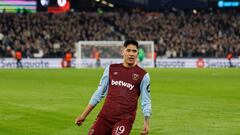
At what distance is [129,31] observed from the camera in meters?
71.4

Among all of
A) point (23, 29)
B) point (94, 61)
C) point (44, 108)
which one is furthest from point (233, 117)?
point (23, 29)

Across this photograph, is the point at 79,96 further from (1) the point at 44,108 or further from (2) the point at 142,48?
(2) the point at 142,48

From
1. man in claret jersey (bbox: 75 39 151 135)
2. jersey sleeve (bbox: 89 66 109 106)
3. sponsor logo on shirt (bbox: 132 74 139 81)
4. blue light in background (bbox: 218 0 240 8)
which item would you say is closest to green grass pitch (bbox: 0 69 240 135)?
jersey sleeve (bbox: 89 66 109 106)

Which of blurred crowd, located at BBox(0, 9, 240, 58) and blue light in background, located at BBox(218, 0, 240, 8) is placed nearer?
blue light in background, located at BBox(218, 0, 240, 8)

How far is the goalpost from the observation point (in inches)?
2522

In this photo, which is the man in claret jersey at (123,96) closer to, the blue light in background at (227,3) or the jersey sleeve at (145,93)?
the jersey sleeve at (145,93)

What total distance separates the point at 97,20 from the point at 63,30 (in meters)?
5.05

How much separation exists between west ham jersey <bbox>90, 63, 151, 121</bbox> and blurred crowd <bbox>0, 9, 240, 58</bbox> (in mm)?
55009

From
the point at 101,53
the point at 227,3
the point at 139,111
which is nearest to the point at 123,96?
the point at 139,111

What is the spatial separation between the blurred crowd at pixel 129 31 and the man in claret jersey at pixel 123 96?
5500cm

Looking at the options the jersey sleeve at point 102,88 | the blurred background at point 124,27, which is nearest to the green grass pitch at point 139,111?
the jersey sleeve at point 102,88

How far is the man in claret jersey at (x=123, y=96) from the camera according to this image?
8695 mm

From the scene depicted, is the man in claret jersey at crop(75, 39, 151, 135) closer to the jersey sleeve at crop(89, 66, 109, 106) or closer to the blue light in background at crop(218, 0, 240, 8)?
the jersey sleeve at crop(89, 66, 109, 106)

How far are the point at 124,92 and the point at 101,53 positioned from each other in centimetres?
5658
